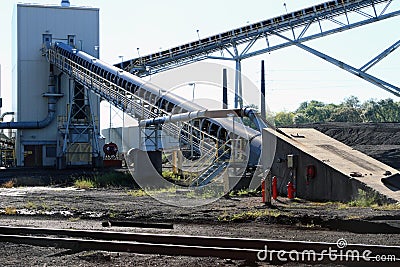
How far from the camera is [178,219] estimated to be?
15.4 metres

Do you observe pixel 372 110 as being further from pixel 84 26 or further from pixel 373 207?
pixel 373 207

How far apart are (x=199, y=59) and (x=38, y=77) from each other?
14.4 metres

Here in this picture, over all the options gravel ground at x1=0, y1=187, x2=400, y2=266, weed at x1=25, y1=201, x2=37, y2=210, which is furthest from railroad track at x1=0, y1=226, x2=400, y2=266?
weed at x1=25, y1=201, x2=37, y2=210

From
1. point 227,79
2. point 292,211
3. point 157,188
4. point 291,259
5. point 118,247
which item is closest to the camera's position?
point 291,259

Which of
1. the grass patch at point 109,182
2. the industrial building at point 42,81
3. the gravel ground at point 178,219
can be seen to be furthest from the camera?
the industrial building at point 42,81

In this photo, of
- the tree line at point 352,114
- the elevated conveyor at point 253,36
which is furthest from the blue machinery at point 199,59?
the tree line at point 352,114

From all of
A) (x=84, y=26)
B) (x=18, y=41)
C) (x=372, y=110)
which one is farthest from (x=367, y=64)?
(x=372, y=110)

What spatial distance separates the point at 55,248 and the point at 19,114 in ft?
149

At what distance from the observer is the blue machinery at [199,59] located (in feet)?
79.9

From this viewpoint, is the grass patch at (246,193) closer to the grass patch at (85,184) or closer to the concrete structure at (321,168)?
the concrete structure at (321,168)

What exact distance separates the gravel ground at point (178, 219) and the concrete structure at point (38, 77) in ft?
104

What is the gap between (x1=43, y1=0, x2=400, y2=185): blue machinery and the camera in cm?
2434

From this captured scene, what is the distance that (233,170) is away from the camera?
924 inches

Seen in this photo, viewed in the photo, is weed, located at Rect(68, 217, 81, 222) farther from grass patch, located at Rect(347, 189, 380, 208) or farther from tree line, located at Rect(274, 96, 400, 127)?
tree line, located at Rect(274, 96, 400, 127)
